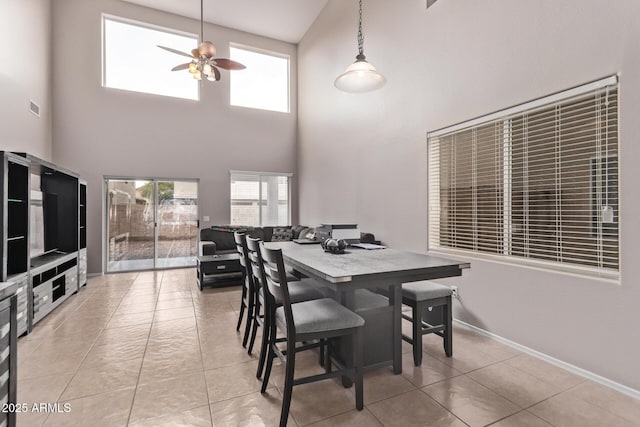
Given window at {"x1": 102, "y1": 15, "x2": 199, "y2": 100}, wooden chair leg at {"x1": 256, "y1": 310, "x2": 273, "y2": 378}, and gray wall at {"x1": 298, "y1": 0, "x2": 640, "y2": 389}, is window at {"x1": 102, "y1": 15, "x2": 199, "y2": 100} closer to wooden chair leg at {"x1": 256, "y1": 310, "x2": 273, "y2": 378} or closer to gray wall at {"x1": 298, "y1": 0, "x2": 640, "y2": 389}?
gray wall at {"x1": 298, "y1": 0, "x2": 640, "y2": 389}

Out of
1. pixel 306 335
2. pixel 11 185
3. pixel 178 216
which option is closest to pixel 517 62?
pixel 306 335

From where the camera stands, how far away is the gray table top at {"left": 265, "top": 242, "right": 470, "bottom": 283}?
167cm

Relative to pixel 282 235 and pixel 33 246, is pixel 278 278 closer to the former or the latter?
pixel 33 246

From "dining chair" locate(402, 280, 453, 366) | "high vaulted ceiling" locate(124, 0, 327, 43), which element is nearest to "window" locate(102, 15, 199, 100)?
"high vaulted ceiling" locate(124, 0, 327, 43)

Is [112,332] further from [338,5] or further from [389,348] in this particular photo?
[338,5]

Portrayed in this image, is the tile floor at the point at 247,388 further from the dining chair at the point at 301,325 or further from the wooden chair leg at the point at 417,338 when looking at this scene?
the dining chair at the point at 301,325

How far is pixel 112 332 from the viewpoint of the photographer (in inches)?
116

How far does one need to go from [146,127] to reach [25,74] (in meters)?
1.86

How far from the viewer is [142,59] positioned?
6.11m

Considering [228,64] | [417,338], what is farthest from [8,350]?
[228,64]

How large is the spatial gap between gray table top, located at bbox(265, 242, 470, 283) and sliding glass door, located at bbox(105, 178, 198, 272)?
491 cm

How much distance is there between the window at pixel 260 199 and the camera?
6.88 m

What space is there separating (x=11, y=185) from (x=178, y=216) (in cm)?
335

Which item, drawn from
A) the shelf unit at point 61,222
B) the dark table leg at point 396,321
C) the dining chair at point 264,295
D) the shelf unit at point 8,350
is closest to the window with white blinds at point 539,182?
the dark table leg at point 396,321
